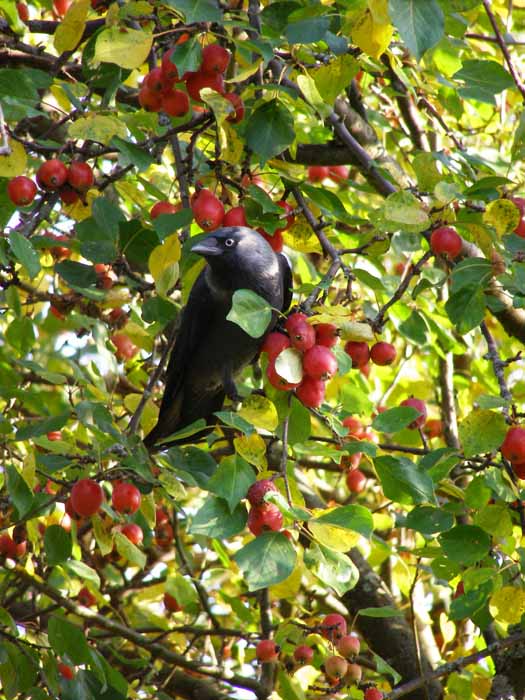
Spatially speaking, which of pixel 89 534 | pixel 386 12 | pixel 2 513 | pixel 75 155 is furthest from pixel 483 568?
pixel 89 534

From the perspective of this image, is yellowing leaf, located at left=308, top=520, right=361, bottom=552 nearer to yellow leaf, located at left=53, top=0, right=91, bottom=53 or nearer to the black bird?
the black bird

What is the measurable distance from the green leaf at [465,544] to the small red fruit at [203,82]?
56.0 inches

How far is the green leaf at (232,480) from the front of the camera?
81.6 inches

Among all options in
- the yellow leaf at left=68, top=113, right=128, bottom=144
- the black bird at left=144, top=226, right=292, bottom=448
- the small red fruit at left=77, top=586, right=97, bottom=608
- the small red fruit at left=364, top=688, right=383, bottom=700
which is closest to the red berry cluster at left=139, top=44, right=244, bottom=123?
the yellow leaf at left=68, top=113, right=128, bottom=144

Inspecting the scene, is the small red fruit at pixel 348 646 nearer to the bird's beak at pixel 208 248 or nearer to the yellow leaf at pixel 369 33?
the bird's beak at pixel 208 248

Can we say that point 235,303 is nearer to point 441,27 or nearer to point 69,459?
point 441,27

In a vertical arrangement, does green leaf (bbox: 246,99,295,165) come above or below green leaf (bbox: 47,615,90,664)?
above

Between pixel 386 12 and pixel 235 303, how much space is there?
32.9 inches

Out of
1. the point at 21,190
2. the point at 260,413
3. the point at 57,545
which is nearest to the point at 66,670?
the point at 57,545

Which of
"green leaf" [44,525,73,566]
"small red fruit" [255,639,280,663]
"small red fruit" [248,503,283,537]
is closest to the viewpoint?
"small red fruit" [248,503,283,537]

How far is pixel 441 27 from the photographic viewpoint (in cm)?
204

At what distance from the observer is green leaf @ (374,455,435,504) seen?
2270 millimetres

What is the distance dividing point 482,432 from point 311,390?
1.60ft

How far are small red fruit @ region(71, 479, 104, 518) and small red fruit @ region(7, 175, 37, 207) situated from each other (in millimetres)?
887
